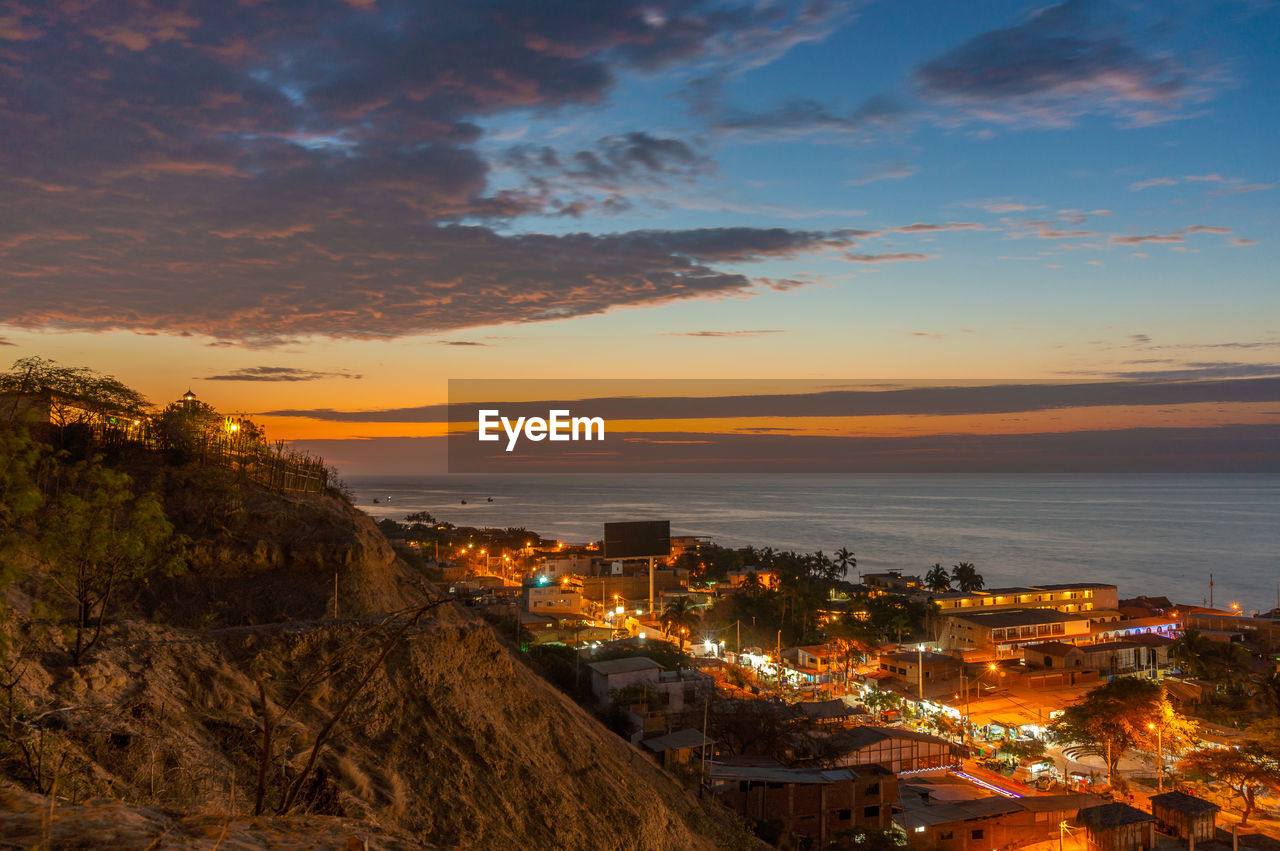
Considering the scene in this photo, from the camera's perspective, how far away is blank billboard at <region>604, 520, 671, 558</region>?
53000 millimetres

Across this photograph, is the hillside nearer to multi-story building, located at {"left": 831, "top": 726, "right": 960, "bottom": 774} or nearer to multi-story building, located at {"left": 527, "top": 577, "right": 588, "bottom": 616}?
multi-story building, located at {"left": 831, "top": 726, "right": 960, "bottom": 774}

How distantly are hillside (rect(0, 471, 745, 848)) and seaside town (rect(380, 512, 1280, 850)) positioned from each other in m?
5.26

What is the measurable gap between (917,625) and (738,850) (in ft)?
135

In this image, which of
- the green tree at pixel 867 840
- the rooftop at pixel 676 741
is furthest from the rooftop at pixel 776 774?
the green tree at pixel 867 840

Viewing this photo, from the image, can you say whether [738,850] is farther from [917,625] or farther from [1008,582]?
[1008,582]

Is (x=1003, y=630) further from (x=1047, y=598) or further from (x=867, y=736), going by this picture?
(x=867, y=736)

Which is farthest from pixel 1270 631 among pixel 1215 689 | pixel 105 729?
pixel 105 729

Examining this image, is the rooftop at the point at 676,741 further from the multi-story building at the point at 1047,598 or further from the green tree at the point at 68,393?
the multi-story building at the point at 1047,598

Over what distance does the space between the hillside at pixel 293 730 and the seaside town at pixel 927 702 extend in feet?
17.2

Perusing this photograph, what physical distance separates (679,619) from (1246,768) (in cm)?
2721

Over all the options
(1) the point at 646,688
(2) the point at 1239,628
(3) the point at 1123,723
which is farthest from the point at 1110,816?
(2) the point at 1239,628

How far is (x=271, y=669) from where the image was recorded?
35.1 ft

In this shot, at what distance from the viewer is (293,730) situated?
840 cm

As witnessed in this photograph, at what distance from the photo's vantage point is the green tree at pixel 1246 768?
75.9 feet
